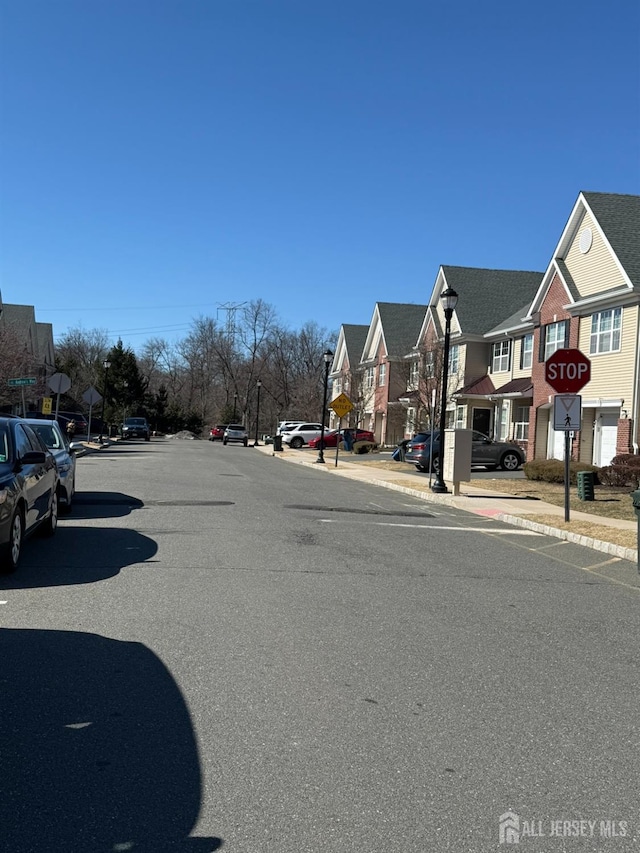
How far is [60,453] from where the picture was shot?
1378cm

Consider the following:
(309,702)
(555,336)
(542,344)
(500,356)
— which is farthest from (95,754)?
(500,356)

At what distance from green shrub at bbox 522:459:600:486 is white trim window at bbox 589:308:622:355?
5.71 meters

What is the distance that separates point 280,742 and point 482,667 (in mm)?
2050

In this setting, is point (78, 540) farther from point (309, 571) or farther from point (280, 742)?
point (280, 742)

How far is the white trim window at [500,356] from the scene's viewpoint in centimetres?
4059

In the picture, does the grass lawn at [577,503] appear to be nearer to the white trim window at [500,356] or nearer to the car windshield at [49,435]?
the car windshield at [49,435]

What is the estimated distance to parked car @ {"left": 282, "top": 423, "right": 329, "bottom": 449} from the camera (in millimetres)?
54688

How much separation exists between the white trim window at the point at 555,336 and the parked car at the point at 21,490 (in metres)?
24.6

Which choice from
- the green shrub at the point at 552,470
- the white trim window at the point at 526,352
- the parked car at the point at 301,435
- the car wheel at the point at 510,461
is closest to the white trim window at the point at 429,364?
the white trim window at the point at 526,352

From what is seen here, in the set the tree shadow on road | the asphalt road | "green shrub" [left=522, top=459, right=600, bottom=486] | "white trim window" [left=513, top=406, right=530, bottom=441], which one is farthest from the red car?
the tree shadow on road

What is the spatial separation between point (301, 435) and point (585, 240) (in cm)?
2795

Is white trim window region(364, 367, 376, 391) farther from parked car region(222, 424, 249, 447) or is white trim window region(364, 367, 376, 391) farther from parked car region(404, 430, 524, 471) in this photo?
parked car region(404, 430, 524, 471)

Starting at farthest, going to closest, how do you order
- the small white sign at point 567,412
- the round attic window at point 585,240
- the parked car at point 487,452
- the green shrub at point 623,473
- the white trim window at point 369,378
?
the white trim window at point 369,378
the parked car at point 487,452
the round attic window at point 585,240
the green shrub at point 623,473
the small white sign at point 567,412

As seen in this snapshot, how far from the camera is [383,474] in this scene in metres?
28.9
